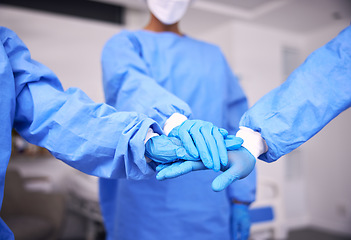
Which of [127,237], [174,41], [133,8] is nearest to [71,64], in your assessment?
[133,8]

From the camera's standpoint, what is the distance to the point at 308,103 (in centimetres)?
64

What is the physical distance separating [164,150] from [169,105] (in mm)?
159

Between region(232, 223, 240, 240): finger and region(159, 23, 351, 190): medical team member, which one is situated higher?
region(159, 23, 351, 190): medical team member

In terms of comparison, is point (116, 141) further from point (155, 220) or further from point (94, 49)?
point (94, 49)

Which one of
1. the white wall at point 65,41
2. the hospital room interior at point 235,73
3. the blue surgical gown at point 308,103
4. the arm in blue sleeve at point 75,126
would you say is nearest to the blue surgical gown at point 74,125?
the arm in blue sleeve at point 75,126

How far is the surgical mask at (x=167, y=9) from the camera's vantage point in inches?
39.3

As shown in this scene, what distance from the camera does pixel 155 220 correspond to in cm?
90

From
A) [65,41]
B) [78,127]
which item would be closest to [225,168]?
[78,127]

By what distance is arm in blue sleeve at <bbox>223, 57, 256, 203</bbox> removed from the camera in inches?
40.9

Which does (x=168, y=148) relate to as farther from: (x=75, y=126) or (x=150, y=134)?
(x=75, y=126)

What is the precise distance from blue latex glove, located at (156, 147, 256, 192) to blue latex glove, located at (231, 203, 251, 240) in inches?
17.9

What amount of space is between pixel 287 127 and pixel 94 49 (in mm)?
2865

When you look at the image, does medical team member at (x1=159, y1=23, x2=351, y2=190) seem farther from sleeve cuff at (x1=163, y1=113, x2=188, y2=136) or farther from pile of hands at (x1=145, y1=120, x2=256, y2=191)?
sleeve cuff at (x1=163, y1=113, x2=188, y2=136)

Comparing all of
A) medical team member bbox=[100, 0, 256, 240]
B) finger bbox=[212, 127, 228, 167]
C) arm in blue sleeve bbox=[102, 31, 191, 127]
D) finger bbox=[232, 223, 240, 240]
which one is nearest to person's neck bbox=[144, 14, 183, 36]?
medical team member bbox=[100, 0, 256, 240]
